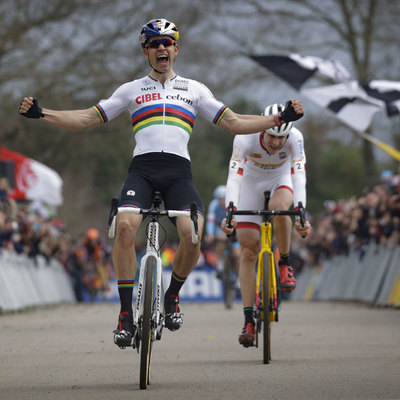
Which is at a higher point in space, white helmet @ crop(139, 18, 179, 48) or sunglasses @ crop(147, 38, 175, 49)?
white helmet @ crop(139, 18, 179, 48)

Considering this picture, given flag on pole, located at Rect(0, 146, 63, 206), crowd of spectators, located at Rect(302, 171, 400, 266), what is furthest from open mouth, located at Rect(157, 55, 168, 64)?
flag on pole, located at Rect(0, 146, 63, 206)

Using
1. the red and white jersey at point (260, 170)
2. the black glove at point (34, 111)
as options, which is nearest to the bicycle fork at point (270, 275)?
the red and white jersey at point (260, 170)

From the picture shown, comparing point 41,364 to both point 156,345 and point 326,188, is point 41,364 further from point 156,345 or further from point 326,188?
point 326,188

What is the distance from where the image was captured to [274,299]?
970 cm

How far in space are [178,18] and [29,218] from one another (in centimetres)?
1182

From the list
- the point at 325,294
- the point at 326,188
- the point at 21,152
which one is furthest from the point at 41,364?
the point at 326,188

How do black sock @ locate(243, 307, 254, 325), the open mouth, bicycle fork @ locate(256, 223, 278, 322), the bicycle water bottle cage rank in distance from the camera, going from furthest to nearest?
black sock @ locate(243, 307, 254, 325) < bicycle fork @ locate(256, 223, 278, 322) < the open mouth < the bicycle water bottle cage

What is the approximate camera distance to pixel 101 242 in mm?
33562

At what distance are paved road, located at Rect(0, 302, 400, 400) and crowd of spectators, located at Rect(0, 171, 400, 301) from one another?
15.3 ft

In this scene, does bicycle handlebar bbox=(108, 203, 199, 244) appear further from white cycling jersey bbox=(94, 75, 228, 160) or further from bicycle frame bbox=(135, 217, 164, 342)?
white cycling jersey bbox=(94, 75, 228, 160)

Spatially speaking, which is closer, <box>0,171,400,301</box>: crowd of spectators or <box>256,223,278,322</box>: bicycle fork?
<box>256,223,278,322</box>: bicycle fork

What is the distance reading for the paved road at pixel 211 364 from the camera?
7.36m

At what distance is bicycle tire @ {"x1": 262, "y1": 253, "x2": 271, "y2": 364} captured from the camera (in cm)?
923

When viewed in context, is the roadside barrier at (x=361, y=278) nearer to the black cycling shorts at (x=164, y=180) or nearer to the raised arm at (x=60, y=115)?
→ the black cycling shorts at (x=164, y=180)
